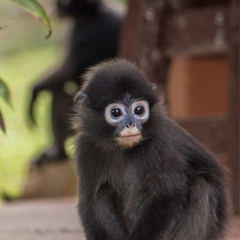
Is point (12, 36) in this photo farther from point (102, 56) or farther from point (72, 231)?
point (72, 231)

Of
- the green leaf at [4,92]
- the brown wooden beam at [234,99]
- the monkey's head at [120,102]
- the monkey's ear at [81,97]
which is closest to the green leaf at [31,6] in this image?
the green leaf at [4,92]

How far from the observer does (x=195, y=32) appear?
296 inches

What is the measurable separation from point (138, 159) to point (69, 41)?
6915 millimetres

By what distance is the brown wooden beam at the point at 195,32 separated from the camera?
744 centimetres

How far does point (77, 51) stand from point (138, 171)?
6.56 metres

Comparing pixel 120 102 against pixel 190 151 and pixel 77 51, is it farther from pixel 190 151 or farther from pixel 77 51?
pixel 77 51

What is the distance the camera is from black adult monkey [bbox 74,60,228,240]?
15.4ft

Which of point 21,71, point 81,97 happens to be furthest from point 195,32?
point 21,71

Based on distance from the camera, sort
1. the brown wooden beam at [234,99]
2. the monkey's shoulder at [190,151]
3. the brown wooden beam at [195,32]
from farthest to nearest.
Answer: the brown wooden beam at [195,32] < the brown wooden beam at [234,99] < the monkey's shoulder at [190,151]

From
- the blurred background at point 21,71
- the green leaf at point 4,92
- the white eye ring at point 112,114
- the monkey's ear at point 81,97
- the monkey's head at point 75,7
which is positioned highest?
the monkey's head at point 75,7

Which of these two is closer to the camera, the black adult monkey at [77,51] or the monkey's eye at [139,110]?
the monkey's eye at [139,110]

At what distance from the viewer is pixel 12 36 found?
51.8ft

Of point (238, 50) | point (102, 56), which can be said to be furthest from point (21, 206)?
point (238, 50)

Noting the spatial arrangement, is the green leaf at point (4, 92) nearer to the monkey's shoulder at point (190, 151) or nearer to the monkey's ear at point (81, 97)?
the monkey's ear at point (81, 97)
